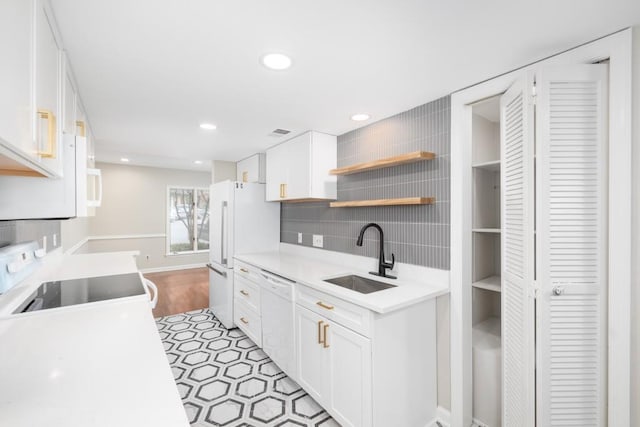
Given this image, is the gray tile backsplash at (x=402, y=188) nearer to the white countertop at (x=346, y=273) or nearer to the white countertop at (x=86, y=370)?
the white countertop at (x=346, y=273)

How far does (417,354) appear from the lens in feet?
6.05

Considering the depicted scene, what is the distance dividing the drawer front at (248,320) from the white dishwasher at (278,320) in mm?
113

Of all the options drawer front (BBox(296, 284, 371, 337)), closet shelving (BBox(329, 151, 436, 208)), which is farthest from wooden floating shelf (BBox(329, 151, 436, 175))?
drawer front (BBox(296, 284, 371, 337))

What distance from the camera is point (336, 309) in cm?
184

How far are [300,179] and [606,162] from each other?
2151 millimetres

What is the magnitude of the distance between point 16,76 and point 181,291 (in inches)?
181

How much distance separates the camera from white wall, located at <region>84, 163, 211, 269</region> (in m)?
5.61

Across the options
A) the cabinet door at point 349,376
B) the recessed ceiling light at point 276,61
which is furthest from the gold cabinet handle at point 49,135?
the cabinet door at point 349,376

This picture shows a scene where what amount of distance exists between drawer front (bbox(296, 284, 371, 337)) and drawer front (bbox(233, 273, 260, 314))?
765 millimetres

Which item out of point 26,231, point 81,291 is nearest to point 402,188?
point 81,291

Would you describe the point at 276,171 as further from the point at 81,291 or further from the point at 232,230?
the point at 81,291

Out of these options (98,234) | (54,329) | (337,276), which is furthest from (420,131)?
(98,234)

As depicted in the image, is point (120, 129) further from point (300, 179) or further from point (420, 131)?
point (420, 131)

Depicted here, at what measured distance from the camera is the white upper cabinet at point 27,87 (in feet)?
2.24
